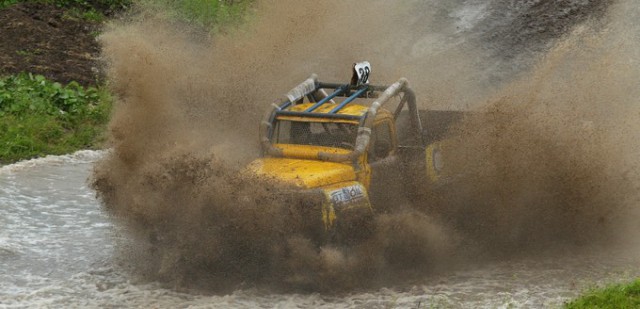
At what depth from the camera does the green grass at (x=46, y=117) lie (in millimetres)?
15570

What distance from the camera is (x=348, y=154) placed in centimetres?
996

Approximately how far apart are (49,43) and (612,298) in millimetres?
15228

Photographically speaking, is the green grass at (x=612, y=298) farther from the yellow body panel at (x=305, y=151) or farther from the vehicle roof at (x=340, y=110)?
the vehicle roof at (x=340, y=110)

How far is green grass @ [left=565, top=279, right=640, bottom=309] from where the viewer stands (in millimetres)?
7992

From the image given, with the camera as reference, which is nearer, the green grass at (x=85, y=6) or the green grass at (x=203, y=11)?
the green grass at (x=85, y=6)

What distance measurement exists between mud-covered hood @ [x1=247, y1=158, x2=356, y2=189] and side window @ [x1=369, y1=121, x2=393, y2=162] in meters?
0.59

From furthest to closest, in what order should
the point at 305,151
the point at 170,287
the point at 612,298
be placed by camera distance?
the point at 305,151
the point at 170,287
the point at 612,298

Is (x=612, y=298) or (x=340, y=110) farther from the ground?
(x=340, y=110)

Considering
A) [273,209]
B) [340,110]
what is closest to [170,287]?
[273,209]

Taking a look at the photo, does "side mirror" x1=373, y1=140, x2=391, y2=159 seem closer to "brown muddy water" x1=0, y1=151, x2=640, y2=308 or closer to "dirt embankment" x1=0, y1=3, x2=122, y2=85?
"brown muddy water" x1=0, y1=151, x2=640, y2=308

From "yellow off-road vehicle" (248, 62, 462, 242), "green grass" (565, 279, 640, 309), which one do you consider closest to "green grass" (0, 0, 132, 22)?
Answer: "yellow off-road vehicle" (248, 62, 462, 242)

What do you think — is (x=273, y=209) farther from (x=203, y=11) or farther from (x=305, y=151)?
(x=203, y=11)

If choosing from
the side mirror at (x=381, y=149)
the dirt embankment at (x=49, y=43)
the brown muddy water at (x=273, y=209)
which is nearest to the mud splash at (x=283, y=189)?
the brown muddy water at (x=273, y=209)

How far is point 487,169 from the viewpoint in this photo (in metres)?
10.8
